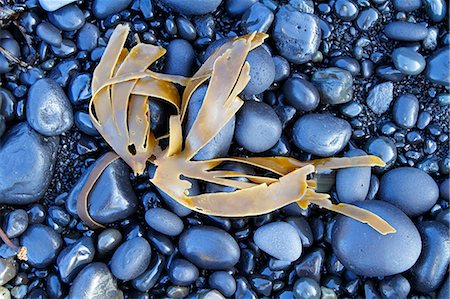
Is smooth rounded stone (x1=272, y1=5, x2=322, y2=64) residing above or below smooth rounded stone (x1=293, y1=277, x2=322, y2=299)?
above

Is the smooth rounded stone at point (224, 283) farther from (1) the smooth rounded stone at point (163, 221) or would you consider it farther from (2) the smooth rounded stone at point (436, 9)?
(2) the smooth rounded stone at point (436, 9)

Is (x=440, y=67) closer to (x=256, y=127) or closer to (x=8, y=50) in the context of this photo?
(x=256, y=127)

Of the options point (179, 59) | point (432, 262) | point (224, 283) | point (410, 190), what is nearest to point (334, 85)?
point (410, 190)

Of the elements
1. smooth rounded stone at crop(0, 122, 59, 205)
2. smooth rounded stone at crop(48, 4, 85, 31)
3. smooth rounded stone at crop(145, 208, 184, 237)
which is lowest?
smooth rounded stone at crop(145, 208, 184, 237)

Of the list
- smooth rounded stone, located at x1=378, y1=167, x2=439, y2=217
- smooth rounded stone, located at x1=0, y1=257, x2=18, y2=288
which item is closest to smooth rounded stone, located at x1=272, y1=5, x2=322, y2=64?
smooth rounded stone, located at x1=378, y1=167, x2=439, y2=217

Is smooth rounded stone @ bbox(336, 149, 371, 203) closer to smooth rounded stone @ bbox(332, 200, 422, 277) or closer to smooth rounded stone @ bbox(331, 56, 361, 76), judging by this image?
smooth rounded stone @ bbox(332, 200, 422, 277)

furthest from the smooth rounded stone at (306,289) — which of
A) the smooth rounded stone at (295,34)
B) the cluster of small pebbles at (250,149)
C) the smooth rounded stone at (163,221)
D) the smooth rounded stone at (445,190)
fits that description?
the smooth rounded stone at (295,34)
